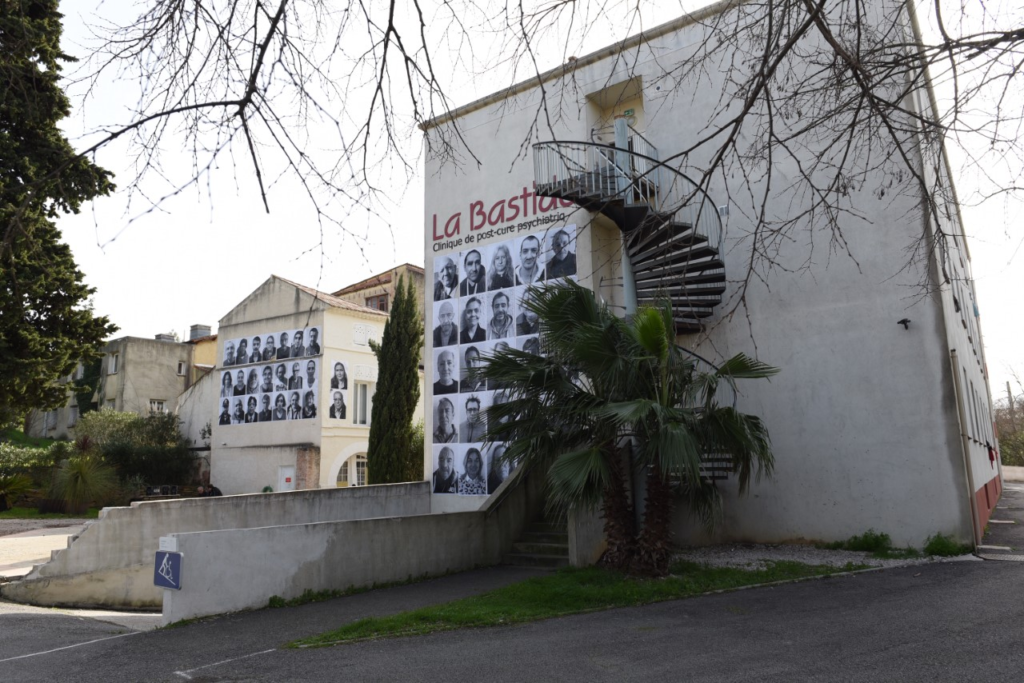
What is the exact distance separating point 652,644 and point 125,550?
8.70m

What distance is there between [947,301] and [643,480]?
540 cm

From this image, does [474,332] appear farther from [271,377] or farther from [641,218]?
[271,377]

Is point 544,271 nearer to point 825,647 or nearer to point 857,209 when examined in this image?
point 857,209

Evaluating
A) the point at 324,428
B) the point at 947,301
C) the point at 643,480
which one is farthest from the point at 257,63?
the point at 324,428

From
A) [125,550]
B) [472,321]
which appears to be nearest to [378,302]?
[472,321]

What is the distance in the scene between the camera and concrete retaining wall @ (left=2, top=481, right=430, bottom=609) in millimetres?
10773

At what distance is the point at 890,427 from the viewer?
35.4 feet

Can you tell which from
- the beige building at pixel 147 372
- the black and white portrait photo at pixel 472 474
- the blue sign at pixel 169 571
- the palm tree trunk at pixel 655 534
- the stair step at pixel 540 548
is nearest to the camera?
the blue sign at pixel 169 571

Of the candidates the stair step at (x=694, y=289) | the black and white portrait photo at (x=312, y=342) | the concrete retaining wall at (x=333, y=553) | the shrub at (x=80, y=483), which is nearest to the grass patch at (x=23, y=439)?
the shrub at (x=80, y=483)

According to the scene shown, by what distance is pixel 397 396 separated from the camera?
20047mm

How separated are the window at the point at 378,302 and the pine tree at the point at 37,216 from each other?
1885cm

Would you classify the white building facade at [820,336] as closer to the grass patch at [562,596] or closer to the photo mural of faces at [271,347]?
the grass patch at [562,596]

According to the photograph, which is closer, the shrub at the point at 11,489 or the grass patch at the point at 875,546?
the grass patch at the point at 875,546

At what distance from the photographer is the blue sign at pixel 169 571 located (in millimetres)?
8125
